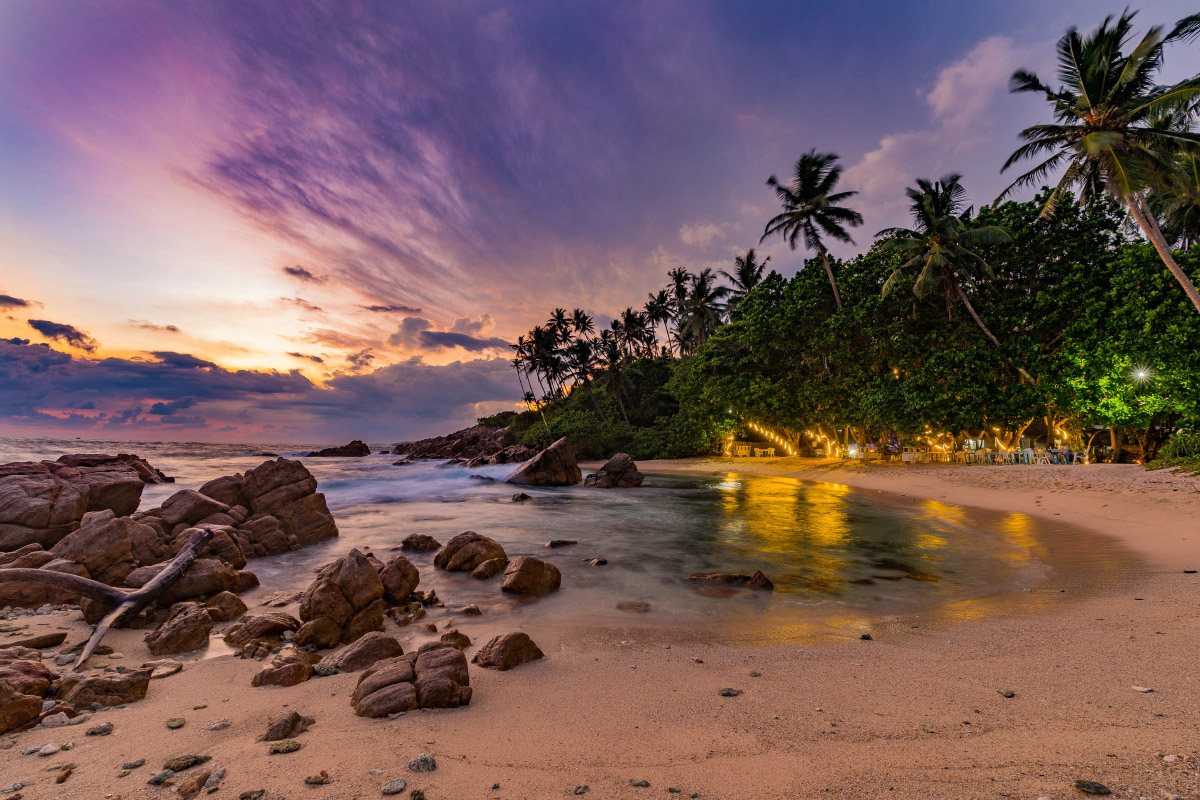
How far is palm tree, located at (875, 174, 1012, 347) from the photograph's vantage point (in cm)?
2459

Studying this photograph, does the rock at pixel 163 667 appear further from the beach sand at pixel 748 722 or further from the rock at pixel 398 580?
the rock at pixel 398 580

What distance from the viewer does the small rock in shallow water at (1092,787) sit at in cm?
241

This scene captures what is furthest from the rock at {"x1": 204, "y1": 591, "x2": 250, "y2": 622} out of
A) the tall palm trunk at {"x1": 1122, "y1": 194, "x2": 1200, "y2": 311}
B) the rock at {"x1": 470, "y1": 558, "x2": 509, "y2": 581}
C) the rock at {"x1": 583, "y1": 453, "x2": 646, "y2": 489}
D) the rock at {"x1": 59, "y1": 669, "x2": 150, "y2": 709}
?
the tall palm trunk at {"x1": 1122, "y1": 194, "x2": 1200, "y2": 311}

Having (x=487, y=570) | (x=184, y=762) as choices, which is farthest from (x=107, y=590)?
(x=487, y=570)

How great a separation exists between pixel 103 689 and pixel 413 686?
268cm

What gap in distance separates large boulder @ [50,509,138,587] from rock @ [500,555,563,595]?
245 inches

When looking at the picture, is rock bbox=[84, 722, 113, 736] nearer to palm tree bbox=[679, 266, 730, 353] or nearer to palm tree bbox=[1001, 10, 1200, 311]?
palm tree bbox=[1001, 10, 1200, 311]

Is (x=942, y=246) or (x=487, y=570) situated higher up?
(x=942, y=246)

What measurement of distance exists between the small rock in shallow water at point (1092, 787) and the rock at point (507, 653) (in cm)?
421

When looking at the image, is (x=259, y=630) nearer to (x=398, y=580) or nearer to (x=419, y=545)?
(x=398, y=580)

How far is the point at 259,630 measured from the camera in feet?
18.5

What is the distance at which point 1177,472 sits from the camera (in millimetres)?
15359

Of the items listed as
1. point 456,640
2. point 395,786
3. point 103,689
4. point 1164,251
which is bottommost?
point 456,640

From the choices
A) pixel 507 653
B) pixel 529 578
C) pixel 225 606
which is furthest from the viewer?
pixel 529 578
